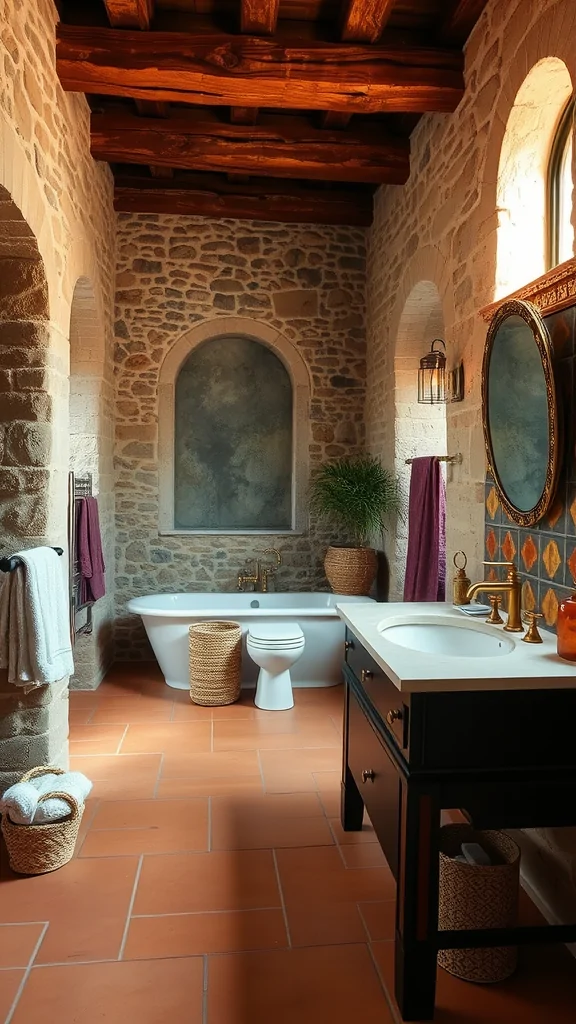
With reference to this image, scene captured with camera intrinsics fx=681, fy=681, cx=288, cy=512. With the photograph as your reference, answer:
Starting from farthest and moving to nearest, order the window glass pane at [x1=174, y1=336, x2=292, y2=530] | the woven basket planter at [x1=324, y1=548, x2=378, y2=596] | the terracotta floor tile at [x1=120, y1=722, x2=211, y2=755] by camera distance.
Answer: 1. the window glass pane at [x1=174, y1=336, x2=292, y2=530]
2. the woven basket planter at [x1=324, y1=548, x2=378, y2=596]
3. the terracotta floor tile at [x1=120, y1=722, x2=211, y2=755]

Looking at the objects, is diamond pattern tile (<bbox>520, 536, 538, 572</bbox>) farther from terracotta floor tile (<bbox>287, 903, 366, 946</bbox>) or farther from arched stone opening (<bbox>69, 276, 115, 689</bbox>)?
arched stone opening (<bbox>69, 276, 115, 689</bbox>)

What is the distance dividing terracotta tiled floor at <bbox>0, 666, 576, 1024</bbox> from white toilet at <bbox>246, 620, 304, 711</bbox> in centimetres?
77

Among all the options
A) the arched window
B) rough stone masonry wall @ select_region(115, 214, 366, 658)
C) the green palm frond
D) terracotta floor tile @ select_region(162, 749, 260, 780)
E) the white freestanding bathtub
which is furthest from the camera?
rough stone masonry wall @ select_region(115, 214, 366, 658)

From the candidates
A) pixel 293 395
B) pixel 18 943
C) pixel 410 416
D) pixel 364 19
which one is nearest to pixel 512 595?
pixel 18 943

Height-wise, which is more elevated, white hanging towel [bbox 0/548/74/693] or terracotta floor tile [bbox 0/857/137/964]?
white hanging towel [bbox 0/548/74/693]

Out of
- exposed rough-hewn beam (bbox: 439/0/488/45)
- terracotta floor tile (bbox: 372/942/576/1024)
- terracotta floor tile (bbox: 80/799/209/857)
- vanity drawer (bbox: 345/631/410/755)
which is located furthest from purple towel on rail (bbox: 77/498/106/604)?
exposed rough-hewn beam (bbox: 439/0/488/45)

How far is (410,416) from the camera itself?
481 cm

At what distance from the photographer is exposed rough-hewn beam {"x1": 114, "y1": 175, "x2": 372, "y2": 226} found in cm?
521

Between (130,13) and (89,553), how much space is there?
2.90 meters

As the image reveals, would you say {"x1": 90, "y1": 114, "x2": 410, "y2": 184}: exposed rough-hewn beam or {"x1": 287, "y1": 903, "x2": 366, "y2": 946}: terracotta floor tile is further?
{"x1": 90, "y1": 114, "x2": 410, "y2": 184}: exposed rough-hewn beam

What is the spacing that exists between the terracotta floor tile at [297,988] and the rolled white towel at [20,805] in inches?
Answer: 35.5

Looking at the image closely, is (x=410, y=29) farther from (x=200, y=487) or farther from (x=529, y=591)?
(x=200, y=487)

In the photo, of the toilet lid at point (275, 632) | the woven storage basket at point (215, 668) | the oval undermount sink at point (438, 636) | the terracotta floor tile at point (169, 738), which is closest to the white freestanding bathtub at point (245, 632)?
the toilet lid at point (275, 632)

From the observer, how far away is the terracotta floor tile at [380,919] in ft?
7.11
